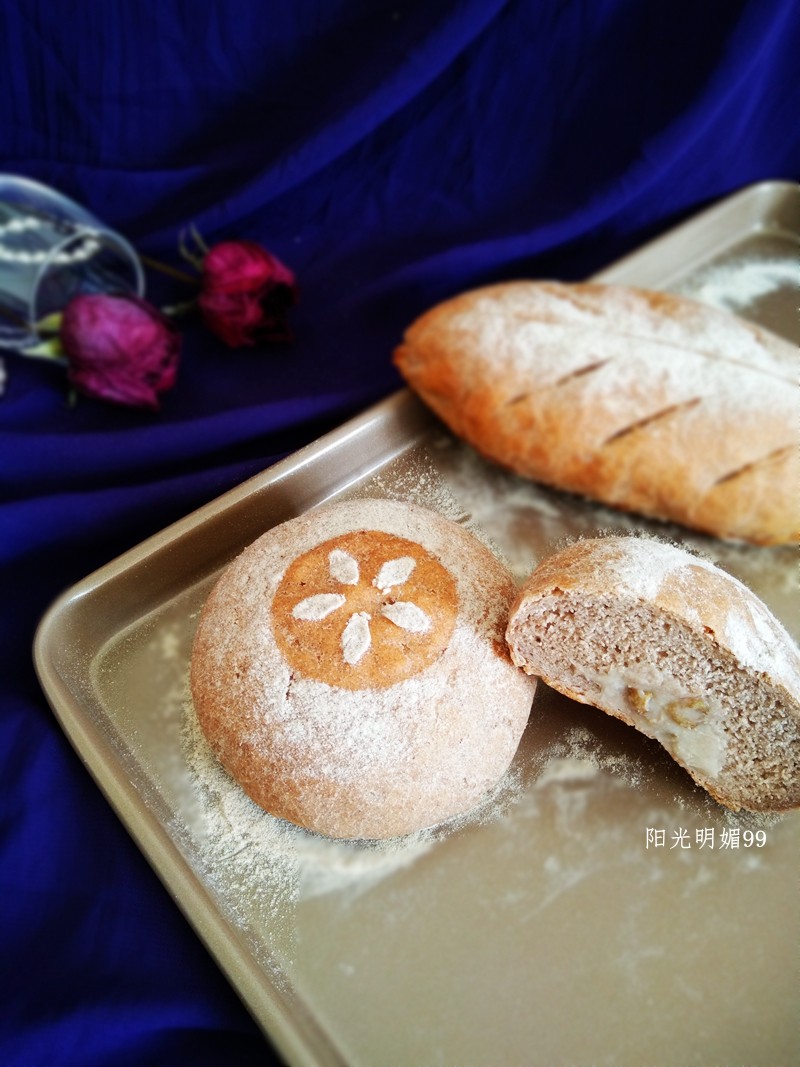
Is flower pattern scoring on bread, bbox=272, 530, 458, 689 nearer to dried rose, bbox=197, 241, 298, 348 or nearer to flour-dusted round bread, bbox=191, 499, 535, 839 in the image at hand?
flour-dusted round bread, bbox=191, 499, 535, 839

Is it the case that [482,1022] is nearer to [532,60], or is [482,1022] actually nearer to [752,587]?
[752,587]

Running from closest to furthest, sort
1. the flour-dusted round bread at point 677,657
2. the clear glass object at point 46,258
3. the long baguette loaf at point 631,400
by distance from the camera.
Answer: the flour-dusted round bread at point 677,657 < the long baguette loaf at point 631,400 < the clear glass object at point 46,258

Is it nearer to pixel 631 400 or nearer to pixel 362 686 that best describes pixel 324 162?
pixel 631 400

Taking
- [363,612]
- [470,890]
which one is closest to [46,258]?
[363,612]

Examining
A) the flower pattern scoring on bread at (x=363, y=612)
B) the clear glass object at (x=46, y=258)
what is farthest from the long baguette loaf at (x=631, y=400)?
the clear glass object at (x=46, y=258)

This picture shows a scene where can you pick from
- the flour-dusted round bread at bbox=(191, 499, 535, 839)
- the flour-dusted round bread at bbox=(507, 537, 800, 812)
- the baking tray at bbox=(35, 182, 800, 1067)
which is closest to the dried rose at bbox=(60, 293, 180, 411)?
the baking tray at bbox=(35, 182, 800, 1067)

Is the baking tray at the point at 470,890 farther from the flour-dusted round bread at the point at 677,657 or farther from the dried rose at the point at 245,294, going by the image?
the dried rose at the point at 245,294

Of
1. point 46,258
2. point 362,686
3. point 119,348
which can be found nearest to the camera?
point 362,686
